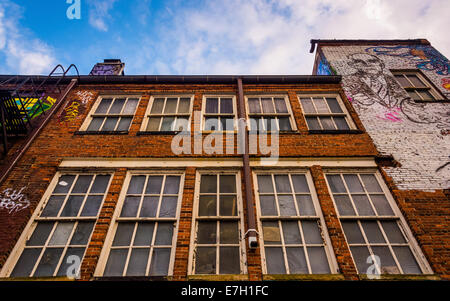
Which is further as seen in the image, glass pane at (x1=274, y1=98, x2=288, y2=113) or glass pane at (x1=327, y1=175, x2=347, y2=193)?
glass pane at (x1=274, y1=98, x2=288, y2=113)

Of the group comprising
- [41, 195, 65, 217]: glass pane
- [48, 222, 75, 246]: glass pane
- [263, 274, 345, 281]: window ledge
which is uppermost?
[41, 195, 65, 217]: glass pane

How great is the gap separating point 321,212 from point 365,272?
4.02ft

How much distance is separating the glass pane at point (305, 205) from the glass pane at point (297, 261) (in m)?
0.82

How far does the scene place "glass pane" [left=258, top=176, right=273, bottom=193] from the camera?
5338 millimetres

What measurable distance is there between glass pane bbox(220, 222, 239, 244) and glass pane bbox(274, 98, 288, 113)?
4.04 m

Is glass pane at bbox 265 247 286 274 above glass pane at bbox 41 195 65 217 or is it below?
below

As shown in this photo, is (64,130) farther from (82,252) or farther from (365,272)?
(365,272)

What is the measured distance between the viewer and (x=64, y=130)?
6.45 metres

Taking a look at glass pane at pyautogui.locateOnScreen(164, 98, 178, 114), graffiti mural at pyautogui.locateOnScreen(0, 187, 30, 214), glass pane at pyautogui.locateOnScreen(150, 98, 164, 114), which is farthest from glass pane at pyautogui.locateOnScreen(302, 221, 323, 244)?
graffiti mural at pyautogui.locateOnScreen(0, 187, 30, 214)

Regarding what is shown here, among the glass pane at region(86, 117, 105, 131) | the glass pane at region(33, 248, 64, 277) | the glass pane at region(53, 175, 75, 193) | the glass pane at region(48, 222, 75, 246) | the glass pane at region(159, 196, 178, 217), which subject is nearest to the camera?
the glass pane at region(33, 248, 64, 277)

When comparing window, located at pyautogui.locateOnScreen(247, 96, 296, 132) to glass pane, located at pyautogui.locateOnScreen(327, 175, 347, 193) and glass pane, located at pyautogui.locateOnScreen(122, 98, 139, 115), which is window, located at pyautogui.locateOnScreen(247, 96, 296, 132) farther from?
glass pane, located at pyautogui.locateOnScreen(122, 98, 139, 115)

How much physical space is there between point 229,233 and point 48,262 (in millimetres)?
3262

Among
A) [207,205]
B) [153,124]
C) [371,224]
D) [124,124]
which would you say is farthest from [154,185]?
[371,224]

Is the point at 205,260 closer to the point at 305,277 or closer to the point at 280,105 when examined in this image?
the point at 305,277
